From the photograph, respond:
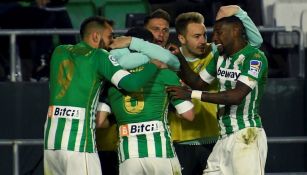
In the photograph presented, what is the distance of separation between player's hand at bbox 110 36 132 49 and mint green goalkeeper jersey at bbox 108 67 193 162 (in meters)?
0.41

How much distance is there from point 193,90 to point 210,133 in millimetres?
755

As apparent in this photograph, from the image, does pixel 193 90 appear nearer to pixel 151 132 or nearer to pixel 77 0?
pixel 151 132

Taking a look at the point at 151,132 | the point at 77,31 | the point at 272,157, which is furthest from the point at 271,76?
the point at 151,132

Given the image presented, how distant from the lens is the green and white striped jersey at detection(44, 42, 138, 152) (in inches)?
512

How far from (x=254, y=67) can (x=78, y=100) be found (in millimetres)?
1617

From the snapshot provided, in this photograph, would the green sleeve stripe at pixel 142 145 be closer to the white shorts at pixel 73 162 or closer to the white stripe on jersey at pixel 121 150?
the white stripe on jersey at pixel 121 150

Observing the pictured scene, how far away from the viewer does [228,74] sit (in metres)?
13.4

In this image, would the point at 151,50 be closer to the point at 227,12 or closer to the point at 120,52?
the point at 120,52

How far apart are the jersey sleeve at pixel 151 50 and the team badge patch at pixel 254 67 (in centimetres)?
72

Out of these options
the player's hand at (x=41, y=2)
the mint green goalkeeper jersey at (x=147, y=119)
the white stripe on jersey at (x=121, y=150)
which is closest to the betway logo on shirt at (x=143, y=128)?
the mint green goalkeeper jersey at (x=147, y=119)

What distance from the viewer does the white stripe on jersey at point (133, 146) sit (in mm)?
13062

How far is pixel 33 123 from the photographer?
15781mm

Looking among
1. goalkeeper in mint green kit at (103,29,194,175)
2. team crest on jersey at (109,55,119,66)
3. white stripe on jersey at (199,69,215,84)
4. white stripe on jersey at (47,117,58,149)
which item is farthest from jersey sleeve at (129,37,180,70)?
white stripe on jersey at (47,117,58,149)

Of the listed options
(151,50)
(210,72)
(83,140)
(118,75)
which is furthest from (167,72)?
(83,140)
